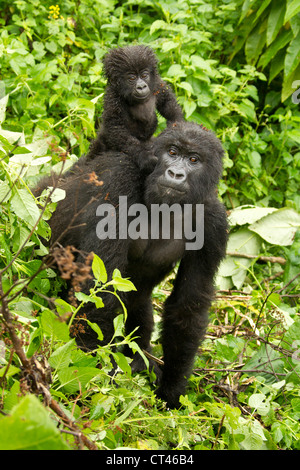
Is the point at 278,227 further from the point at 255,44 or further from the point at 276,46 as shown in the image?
the point at 255,44

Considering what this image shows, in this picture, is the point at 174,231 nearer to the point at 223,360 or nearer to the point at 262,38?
the point at 223,360

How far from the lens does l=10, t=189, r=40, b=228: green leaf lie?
9.02 feet

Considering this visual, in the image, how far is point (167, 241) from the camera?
3.49m

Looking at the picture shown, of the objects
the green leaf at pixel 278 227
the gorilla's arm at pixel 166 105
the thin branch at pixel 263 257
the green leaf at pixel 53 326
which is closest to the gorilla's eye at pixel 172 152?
the gorilla's arm at pixel 166 105

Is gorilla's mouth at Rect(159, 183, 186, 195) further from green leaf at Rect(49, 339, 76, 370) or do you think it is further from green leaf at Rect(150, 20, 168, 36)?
green leaf at Rect(150, 20, 168, 36)

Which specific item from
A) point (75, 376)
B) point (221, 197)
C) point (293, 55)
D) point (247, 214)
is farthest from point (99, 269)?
point (293, 55)

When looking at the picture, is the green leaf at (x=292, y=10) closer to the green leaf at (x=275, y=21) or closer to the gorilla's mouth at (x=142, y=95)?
the green leaf at (x=275, y=21)

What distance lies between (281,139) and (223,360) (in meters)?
2.57

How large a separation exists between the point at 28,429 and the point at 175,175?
1833mm

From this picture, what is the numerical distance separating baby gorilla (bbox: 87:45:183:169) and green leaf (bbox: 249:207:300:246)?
1403 millimetres

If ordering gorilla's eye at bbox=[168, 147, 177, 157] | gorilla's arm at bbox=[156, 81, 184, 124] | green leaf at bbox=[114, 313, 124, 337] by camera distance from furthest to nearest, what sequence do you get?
gorilla's arm at bbox=[156, 81, 184, 124] < gorilla's eye at bbox=[168, 147, 177, 157] < green leaf at bbox=[114, 313, 124, 337]

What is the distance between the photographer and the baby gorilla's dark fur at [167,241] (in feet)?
10.3

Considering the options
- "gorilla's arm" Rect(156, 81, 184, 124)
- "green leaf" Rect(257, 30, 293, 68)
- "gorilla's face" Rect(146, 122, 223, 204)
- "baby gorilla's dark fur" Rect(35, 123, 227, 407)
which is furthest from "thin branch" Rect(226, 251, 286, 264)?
"green leaf" Rect(257, 30, 293, 68)
